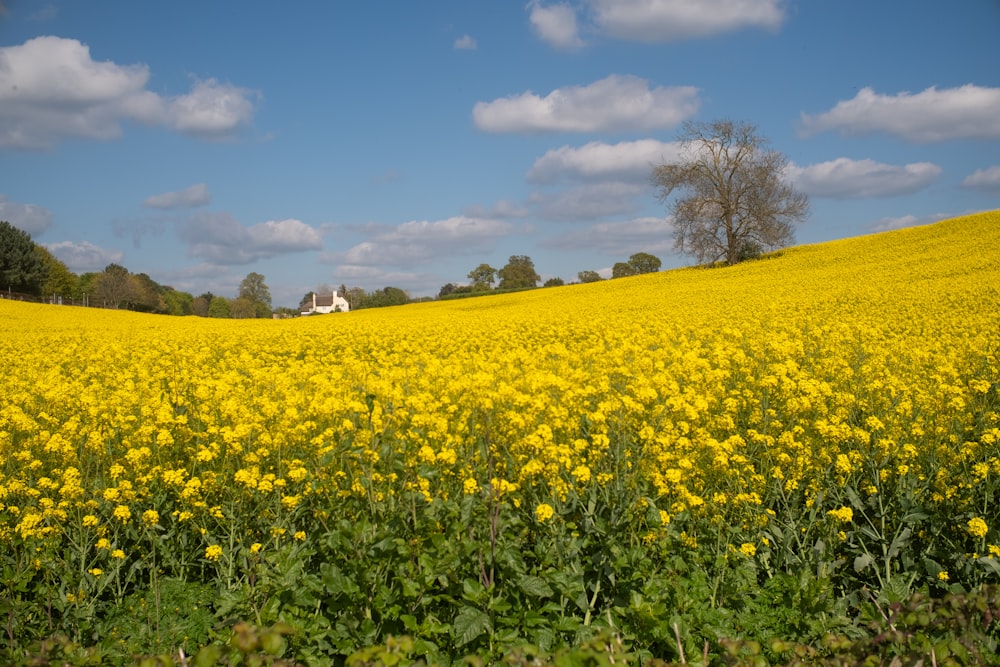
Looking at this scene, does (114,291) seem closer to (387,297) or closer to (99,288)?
(99,288)

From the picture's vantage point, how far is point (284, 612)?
3.79 metres

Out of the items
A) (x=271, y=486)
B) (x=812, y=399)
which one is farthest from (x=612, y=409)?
(x=271, y=486)

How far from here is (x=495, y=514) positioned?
13.7 ft

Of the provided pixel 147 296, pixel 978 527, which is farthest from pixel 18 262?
pixel 978 527

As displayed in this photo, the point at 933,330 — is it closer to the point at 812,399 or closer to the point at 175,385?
the point at 812,399

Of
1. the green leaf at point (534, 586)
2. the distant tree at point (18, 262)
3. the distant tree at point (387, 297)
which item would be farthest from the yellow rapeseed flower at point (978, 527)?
the distant tree at point (387, 297)

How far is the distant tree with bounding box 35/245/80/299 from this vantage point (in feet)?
248

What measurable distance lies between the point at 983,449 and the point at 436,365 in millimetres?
5933

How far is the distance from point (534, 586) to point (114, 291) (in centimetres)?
8846

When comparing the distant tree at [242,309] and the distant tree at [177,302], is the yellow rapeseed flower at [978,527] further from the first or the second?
the distant tree at [242,309]

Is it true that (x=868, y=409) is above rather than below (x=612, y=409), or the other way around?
below

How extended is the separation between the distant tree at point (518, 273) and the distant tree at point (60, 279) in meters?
54.7

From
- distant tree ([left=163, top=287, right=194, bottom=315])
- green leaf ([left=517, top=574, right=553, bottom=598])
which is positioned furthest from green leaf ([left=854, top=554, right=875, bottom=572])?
distant tree ([left=163, top=287, right=194, bottom=315])

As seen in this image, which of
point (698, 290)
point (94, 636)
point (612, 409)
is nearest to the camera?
point (94, 636)
